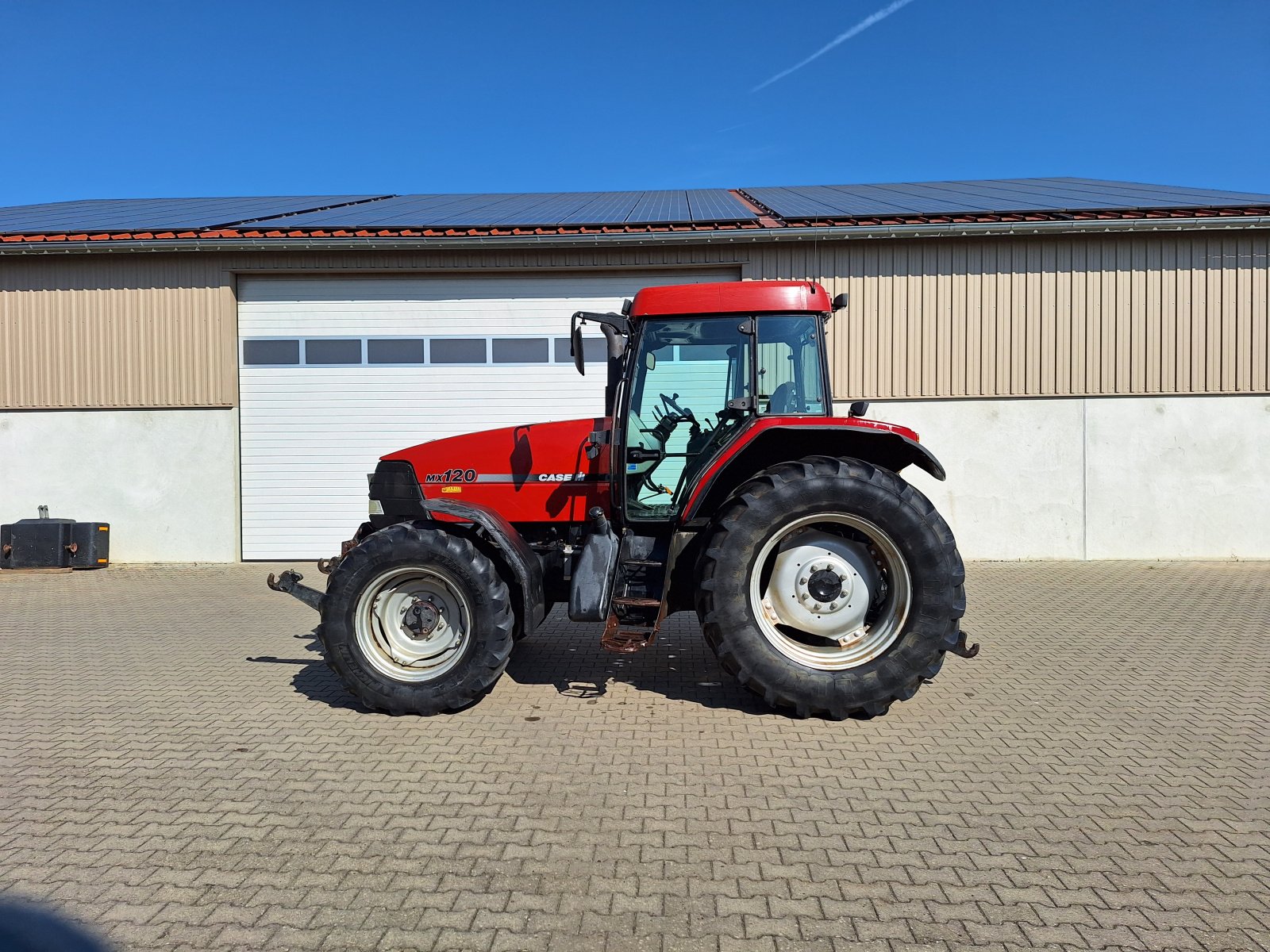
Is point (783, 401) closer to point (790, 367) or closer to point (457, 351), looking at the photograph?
point (790, 367)

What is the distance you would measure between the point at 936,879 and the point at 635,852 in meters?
1.00

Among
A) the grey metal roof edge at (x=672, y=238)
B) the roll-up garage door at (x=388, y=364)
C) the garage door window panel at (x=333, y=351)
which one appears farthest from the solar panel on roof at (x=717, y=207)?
the garage door window panel at (x=333, y=351)

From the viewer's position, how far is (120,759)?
357 centimetres

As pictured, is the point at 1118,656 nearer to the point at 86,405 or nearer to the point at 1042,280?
the point at 1042,280

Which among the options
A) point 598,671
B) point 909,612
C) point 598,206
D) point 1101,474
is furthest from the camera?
point 598,206

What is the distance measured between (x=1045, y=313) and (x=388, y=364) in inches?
318

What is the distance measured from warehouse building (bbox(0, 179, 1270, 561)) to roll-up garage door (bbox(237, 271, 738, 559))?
0.03 m

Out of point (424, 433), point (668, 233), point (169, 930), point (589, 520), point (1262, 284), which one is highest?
point (668, 233)

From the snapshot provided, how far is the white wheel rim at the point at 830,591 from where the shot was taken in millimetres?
4008

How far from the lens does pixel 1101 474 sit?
9156mm

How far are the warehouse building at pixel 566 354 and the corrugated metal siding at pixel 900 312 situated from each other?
3cm

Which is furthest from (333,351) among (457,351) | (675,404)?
(675,404)

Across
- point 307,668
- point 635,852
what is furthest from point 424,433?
point 635,852

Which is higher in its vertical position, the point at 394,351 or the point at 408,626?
the point at 394,351
